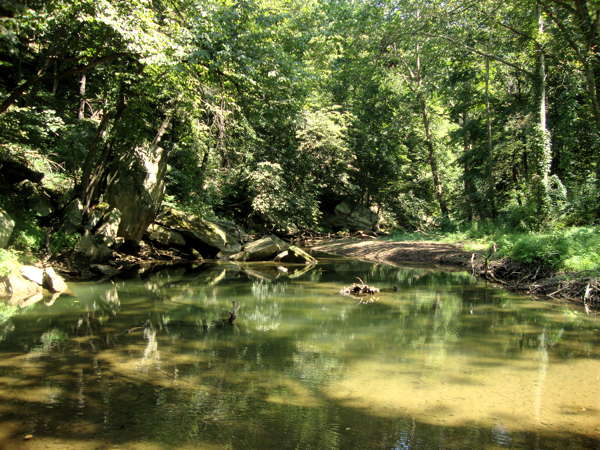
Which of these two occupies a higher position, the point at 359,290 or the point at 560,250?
the point at 560,250

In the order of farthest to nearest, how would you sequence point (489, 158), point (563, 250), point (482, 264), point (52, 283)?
point (489, 158), point (482, 264), point (563, 250), point (52, 283)

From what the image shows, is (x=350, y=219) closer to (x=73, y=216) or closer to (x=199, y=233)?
(x=199, y=233)

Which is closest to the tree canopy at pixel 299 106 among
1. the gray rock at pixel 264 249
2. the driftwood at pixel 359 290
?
the gray rock at pixel 264 249

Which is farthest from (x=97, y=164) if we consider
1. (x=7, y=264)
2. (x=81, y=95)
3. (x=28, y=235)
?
(x=7, y=264)

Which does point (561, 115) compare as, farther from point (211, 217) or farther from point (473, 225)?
point (211, 217)

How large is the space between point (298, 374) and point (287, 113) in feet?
26.4

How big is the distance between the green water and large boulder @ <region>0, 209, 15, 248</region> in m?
2.63

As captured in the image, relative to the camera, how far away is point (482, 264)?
46.8ft

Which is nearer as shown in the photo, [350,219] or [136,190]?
[136,190]

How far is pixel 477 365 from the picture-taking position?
5.78 m

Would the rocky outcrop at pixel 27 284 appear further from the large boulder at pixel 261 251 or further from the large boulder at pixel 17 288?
the large boulder at pixel 261 251

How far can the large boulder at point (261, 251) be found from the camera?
17.5 meters

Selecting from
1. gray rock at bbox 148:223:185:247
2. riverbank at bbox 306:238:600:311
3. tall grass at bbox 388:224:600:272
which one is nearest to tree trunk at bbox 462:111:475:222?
riverbank at bbox 306:238:600:311

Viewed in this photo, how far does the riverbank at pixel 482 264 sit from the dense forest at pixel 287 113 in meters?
2.41
